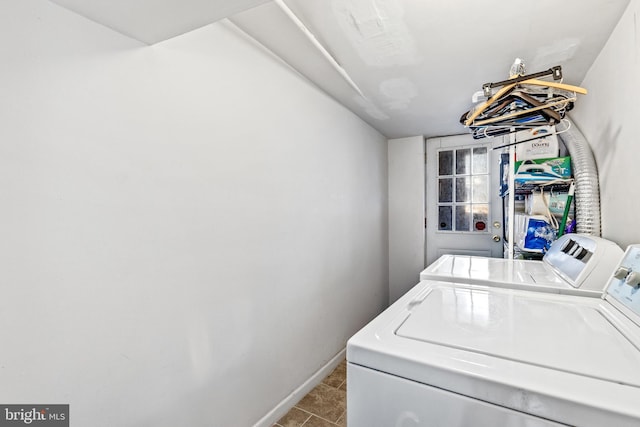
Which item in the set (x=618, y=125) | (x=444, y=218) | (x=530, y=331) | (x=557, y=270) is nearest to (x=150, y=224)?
(x=530, y=331)

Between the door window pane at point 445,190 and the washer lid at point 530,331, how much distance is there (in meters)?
2.45

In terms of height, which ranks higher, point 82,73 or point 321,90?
point 321,90

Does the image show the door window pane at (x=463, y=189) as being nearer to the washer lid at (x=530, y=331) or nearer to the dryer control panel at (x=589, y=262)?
the dryer control panel at (x=589, y=262)

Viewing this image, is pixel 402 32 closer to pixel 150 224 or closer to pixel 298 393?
pixel 150 224

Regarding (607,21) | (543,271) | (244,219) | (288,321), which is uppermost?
(607,21)

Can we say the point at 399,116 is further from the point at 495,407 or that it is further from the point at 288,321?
the point at 495,407

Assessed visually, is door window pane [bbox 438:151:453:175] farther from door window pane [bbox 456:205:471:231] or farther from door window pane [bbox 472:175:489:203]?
door window pane [bbox 456:205:471:231]

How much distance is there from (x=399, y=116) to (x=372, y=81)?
878 mm

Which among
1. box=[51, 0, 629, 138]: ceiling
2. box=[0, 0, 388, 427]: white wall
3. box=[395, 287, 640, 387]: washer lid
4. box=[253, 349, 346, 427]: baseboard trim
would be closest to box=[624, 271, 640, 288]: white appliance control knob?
box=[395, 287, 640, 387]: washer lid

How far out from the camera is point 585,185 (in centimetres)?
177

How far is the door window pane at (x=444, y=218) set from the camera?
11.7 ft

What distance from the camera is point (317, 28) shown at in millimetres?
1516

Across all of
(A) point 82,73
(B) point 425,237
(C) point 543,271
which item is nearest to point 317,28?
(A) point 82,73

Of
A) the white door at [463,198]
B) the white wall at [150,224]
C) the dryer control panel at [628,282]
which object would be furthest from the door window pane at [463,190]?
the dryer control panel at [628,282]
